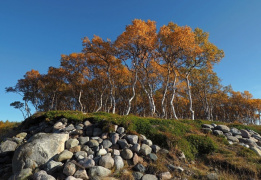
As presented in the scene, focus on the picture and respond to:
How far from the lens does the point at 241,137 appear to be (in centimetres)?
1323

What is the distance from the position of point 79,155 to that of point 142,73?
22.2 metres

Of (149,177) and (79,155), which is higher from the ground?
(79,155)

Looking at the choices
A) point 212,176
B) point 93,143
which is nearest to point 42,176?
point 93,143

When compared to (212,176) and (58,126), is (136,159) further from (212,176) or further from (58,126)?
(58,126)

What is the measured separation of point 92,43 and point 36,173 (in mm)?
24404

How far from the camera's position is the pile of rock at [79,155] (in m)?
7.39

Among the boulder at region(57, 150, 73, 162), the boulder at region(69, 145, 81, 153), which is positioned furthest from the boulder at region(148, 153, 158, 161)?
the boulder at region(57, 150, 73, 162)

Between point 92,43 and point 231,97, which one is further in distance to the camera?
A: point 231,97

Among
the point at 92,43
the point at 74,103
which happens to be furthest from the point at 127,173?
the point at 74,103

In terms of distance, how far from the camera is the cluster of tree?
2331 centimetres

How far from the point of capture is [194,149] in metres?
10.4

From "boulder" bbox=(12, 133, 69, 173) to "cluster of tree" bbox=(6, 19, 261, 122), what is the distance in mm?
14494

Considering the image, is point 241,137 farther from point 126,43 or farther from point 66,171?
point 126,43

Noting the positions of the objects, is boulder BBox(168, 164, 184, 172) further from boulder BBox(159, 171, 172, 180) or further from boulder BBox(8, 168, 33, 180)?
boulder BBox(8, 168, 33, 180)
